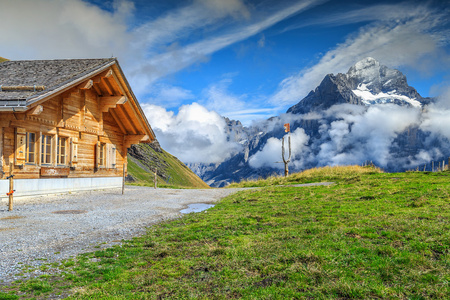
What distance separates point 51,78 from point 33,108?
3174mm

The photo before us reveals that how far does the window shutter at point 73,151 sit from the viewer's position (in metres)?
21.3

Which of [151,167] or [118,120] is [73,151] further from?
[151,167]

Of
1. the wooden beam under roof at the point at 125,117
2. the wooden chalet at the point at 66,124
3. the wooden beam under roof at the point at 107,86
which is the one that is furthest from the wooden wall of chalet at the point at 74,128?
the wooden beam under roof at the point at 107,86

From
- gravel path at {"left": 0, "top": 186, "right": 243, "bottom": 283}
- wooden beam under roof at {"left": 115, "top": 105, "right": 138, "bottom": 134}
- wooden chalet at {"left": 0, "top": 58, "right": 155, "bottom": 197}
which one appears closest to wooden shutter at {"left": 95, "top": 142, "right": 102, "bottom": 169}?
wooden chalet at {"left": 0, "top": 58, "right": 155, "bottom": 197}

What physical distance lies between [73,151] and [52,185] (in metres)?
2.91

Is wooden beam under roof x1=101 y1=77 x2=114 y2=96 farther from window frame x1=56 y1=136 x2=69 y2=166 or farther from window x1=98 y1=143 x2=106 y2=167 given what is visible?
window frame x1=56 y1=136 x2=69 y2=166

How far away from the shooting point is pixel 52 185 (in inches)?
767

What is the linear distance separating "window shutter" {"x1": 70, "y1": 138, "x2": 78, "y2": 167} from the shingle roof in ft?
14.6

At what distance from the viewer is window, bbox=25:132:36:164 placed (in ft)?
58.6

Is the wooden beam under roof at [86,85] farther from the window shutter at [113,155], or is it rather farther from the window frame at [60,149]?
the window shutter at [113,155]

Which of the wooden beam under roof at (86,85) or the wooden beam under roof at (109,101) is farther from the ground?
the wooden beam under roof at (86,85)

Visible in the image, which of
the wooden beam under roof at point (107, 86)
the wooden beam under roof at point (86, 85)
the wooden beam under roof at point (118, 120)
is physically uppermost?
the wooden beam under roof at point (107, 86)

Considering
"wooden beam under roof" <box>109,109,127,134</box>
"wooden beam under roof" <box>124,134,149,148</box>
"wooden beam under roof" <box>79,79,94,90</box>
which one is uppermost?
"wooden beam under roof" <box>79,79,94,90</box>

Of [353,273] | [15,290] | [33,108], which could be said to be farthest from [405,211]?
[33,108]
